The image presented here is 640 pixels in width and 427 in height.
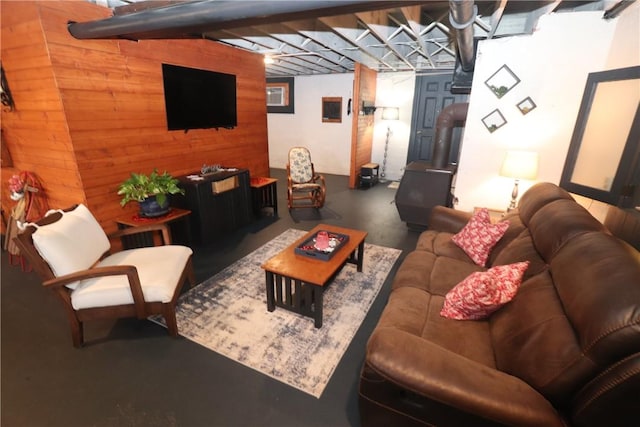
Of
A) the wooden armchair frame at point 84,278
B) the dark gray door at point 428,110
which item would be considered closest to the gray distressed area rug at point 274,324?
the wooden armchair frame at point 84,278

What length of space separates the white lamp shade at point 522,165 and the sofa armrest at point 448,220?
0.59 meters

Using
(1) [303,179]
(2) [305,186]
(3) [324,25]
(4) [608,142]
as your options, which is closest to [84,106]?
(3) [324,25]

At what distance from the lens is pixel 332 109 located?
6953 mm

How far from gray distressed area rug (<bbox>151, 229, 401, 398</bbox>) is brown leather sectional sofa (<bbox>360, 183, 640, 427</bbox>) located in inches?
21.0

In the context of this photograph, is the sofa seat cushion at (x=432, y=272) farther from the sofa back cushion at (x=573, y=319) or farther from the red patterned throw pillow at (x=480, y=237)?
the sofa back cushion at (x=573, y=319)

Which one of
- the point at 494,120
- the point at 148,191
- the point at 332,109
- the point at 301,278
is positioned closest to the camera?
the point at 301,278

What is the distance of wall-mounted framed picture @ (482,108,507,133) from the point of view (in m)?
3.10

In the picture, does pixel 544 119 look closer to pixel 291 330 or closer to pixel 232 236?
A: pixel 291 330

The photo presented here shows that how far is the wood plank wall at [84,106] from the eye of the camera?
2303mm

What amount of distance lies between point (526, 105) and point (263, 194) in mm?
3358

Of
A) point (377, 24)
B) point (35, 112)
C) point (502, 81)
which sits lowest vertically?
point (35, 112)

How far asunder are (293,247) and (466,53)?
8.67 ft

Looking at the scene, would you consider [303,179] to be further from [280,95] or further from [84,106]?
[280,95]

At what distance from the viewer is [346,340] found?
6.55 feet
